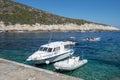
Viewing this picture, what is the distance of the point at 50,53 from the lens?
28359 mm

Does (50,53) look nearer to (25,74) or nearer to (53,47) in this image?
(53,47)

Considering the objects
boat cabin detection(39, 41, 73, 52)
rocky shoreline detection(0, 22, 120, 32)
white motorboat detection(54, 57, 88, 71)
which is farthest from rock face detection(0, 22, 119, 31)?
white motorboat detection(54, 57, 88, 71)

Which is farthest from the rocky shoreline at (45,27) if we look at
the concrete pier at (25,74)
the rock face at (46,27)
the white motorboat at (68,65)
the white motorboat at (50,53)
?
the concrete pier at (25,74)

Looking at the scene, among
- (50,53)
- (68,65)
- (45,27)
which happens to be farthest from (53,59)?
(45,27)

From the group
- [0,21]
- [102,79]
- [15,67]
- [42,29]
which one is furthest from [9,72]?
[42,29]

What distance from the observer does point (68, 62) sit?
25.8m

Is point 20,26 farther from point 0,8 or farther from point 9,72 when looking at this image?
point 9,72

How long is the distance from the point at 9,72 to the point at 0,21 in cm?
12010

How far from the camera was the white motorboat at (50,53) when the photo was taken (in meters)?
27.0

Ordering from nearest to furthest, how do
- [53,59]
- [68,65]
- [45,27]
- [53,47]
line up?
1. [68,65]
2. [53,59]
3. [53,47]
4. [45,27]

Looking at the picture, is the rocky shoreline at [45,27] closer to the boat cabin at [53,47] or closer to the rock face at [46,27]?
the rock face at [46,27]

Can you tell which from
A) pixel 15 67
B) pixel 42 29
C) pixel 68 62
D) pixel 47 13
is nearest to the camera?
pixel 15 67

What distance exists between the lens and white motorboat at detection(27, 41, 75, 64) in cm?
2695

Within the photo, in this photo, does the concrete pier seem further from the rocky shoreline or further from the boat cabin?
Answer: the rocky shoreline
